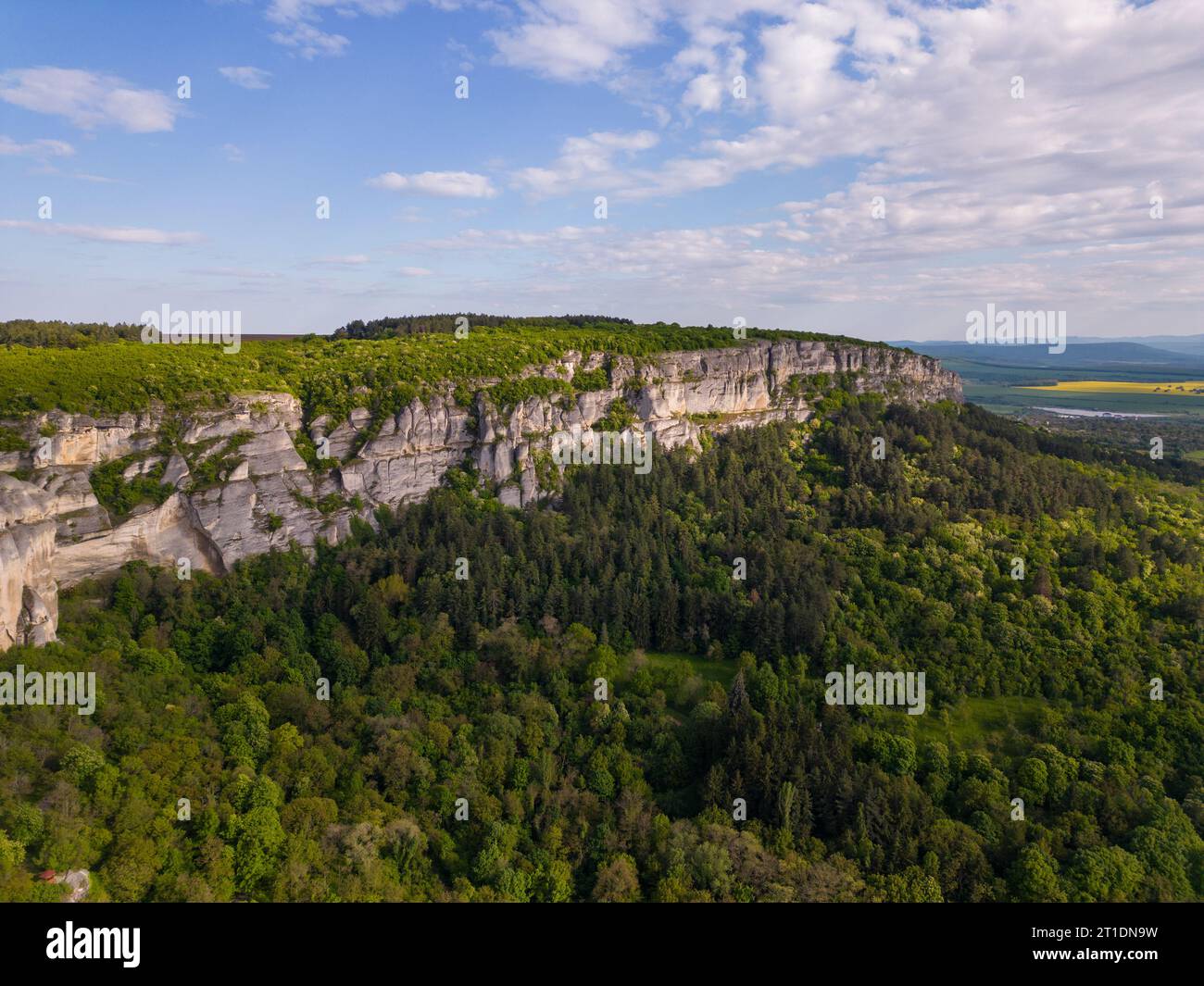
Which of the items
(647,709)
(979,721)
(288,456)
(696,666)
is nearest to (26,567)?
(288,456)

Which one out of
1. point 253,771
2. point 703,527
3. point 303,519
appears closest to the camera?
point 253,771

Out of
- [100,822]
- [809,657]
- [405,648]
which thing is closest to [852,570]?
[809,657]

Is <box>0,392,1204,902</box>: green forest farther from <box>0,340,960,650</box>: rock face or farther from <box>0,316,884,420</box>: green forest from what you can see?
<box>0,316,884,420</box>: green forest

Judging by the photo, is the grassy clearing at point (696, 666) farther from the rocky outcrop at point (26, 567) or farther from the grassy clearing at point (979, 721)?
the rocky outcrop at point (26, 567)

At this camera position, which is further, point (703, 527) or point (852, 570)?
point (703, 527)

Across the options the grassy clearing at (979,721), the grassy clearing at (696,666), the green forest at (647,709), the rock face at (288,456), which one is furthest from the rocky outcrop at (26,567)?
the grassy clearing at (979,721)

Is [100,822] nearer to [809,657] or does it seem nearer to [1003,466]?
[809,657]
